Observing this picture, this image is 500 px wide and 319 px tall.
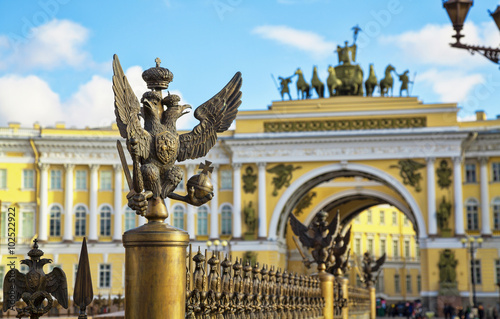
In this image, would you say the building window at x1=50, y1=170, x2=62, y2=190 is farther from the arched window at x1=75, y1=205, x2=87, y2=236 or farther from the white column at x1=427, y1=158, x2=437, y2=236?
the white column at x1=427, y1=158, x2=437, y2=236

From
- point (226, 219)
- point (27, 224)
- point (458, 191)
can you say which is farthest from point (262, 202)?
point (27, 224)

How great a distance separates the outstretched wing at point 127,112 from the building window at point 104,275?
1627 inches

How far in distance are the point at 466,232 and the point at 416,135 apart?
5.44m

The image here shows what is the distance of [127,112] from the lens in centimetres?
530

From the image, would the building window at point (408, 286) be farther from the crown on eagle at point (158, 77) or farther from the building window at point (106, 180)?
the crown on eagle at point (158, 77)

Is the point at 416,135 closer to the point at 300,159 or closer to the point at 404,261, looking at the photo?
the point at 300,159

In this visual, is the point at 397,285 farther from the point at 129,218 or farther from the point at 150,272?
the point at 150,272

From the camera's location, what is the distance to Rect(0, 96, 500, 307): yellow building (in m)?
43.6

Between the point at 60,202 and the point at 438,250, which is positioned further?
the point at 60,202

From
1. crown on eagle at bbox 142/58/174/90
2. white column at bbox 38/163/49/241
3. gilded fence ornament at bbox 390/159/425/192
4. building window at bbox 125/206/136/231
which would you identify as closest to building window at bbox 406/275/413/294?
gilded fence ornament at bbox 390/159/425/192

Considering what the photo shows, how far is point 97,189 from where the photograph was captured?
152 feet

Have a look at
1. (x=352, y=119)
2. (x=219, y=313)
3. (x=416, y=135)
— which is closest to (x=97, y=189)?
(x=352, y=119)

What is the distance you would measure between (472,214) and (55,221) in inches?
843

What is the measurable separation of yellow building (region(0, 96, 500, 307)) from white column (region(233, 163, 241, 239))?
0.05 m
